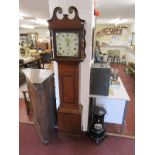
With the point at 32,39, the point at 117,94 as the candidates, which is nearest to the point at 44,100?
the point at 117,94

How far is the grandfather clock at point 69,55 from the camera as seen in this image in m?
1.65

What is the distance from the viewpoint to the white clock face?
67.8 inches

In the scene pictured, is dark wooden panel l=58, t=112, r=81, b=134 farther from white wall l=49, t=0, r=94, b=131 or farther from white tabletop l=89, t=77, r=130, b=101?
white tabletop l=89, t=77, r=130, b=101

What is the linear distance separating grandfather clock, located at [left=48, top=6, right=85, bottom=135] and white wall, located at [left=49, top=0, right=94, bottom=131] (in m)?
0.12

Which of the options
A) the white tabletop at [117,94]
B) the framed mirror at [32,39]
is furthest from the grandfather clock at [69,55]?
the framed mirror at [32,39]

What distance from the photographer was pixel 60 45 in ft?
5.82

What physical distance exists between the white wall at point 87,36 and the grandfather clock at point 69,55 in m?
0.12

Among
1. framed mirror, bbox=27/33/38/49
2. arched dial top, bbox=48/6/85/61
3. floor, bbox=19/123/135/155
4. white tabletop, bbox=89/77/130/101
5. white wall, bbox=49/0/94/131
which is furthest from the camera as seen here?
framed mirror, bbox=27/33/38/49

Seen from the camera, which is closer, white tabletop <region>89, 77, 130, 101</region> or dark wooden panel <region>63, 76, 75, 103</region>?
dark wooden panel <region>63, 76, 75, 103</region>

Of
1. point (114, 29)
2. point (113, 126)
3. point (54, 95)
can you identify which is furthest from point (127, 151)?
point (114, 29)

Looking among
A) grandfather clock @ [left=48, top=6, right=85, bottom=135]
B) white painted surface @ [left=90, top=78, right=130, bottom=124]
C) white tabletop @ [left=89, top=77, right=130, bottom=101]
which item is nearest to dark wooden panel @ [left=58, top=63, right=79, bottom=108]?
grandfather clock @ [left=48, top=6, right=85, bottom=135]
